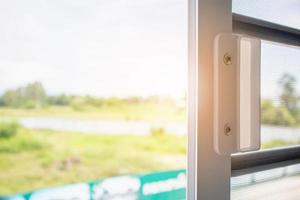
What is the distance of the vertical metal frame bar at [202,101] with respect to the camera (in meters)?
0.59

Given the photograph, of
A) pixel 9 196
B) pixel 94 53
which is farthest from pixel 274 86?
pixel 9 196

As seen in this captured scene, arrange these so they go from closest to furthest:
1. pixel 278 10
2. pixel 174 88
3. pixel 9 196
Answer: pixel 9 196
pixel 278 10
pixel 174 88

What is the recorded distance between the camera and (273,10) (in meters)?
0.83

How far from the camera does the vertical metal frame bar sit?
1.94ft

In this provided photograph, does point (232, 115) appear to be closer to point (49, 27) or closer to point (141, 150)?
point (141, 150)

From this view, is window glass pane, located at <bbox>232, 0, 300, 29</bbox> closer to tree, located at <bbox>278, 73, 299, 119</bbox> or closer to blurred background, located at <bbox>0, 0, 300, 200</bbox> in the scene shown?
blurred background, located at <bbox>0, 0, 300, 200</bbox>

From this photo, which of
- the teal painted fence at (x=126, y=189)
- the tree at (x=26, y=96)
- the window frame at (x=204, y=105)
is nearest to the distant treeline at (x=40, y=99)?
the tree at (x=26, y=96)

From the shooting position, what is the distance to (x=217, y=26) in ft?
2.04

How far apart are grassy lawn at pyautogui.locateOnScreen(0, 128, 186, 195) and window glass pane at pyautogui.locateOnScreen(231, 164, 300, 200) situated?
0.22 meters

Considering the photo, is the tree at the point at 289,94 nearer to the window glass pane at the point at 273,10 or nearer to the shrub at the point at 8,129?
the window glass pane at the point at 273,10

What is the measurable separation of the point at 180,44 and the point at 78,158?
52cm

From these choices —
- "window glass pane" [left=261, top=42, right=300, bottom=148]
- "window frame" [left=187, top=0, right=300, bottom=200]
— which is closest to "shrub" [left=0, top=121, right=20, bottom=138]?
"window frame" [left=187, top=0, right=300, bottom=200]

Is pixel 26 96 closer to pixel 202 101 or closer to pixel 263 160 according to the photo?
pixel 202 101

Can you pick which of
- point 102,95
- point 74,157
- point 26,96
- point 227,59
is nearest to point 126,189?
point 74,157
